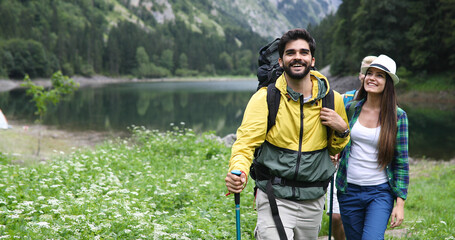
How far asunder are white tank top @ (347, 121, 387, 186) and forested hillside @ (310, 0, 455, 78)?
4047cm

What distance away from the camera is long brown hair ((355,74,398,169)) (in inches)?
135

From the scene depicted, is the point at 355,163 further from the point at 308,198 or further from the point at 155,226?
the point at 155,226

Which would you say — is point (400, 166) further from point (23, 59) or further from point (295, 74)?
point (23, 59)

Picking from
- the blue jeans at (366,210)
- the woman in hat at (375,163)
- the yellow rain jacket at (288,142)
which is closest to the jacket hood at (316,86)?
the yellow rain jacket at (288,142)

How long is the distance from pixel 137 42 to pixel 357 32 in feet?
391

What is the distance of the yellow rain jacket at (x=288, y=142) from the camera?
2.99 m

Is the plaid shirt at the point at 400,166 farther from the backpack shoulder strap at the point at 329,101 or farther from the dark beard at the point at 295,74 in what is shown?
the dark beard at the point at 295,74

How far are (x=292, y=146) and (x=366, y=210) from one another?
117cm

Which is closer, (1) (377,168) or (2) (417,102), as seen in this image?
(1) (377,168)

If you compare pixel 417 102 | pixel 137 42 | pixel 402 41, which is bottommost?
pixel 417 102

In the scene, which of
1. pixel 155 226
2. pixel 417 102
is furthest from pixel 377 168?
pixel 417 102

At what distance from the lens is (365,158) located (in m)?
3.59

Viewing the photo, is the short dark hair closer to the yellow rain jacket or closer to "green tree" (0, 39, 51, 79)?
the yellow rain jacket

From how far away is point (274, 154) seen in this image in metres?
3.07
